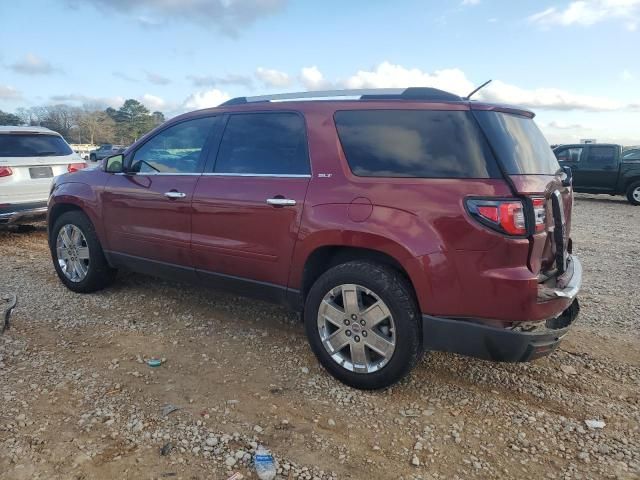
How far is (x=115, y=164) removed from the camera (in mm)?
4574

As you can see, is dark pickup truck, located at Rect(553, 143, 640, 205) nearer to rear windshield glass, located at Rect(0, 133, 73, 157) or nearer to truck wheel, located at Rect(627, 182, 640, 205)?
truck wheel, located at Rect(627, 182, 640, 205)

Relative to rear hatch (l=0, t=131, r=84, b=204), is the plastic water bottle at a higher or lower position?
lower

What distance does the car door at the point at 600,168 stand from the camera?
1393 centimetres

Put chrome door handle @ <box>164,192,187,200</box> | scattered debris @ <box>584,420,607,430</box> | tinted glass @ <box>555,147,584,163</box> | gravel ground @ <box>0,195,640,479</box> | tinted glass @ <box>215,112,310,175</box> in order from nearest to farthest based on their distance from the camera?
gravel ground @ <box>0,195,640,479</box> < scattered debris @ <box>584,420,607,430</box> < tinted glass @ <box>215,112,310,175</box> < chrome door handle @ <box>164,192,187,200</box> < tinted glass @ <box>555,147,584,163</box>

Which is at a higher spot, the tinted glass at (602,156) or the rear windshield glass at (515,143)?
the rear windshield glass at (515,143)

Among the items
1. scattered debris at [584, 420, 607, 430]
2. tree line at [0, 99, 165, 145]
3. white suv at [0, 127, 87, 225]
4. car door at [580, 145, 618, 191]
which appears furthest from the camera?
tree line at [0, 99, 165, 145]

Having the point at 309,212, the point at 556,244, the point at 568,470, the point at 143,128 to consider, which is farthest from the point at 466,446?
the point at 143,128

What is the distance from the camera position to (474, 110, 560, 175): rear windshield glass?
282cm

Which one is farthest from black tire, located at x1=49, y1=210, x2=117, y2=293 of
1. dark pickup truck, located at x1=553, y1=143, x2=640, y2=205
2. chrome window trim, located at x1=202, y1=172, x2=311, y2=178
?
dark pickup truck, located at x1=553, y1=143, x2=640, y2=205

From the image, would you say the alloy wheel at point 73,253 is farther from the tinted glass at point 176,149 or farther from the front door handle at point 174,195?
the front door handle at point 174,195

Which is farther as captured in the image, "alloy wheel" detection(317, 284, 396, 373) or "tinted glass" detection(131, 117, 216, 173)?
"tinted glass" detection(131, 117, 216, 173)

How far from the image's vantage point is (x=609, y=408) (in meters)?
3.01

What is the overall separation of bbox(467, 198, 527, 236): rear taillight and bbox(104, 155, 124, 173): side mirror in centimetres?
327

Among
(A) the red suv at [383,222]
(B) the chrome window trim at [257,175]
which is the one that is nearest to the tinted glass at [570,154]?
(A) the red suv at [383,222]
